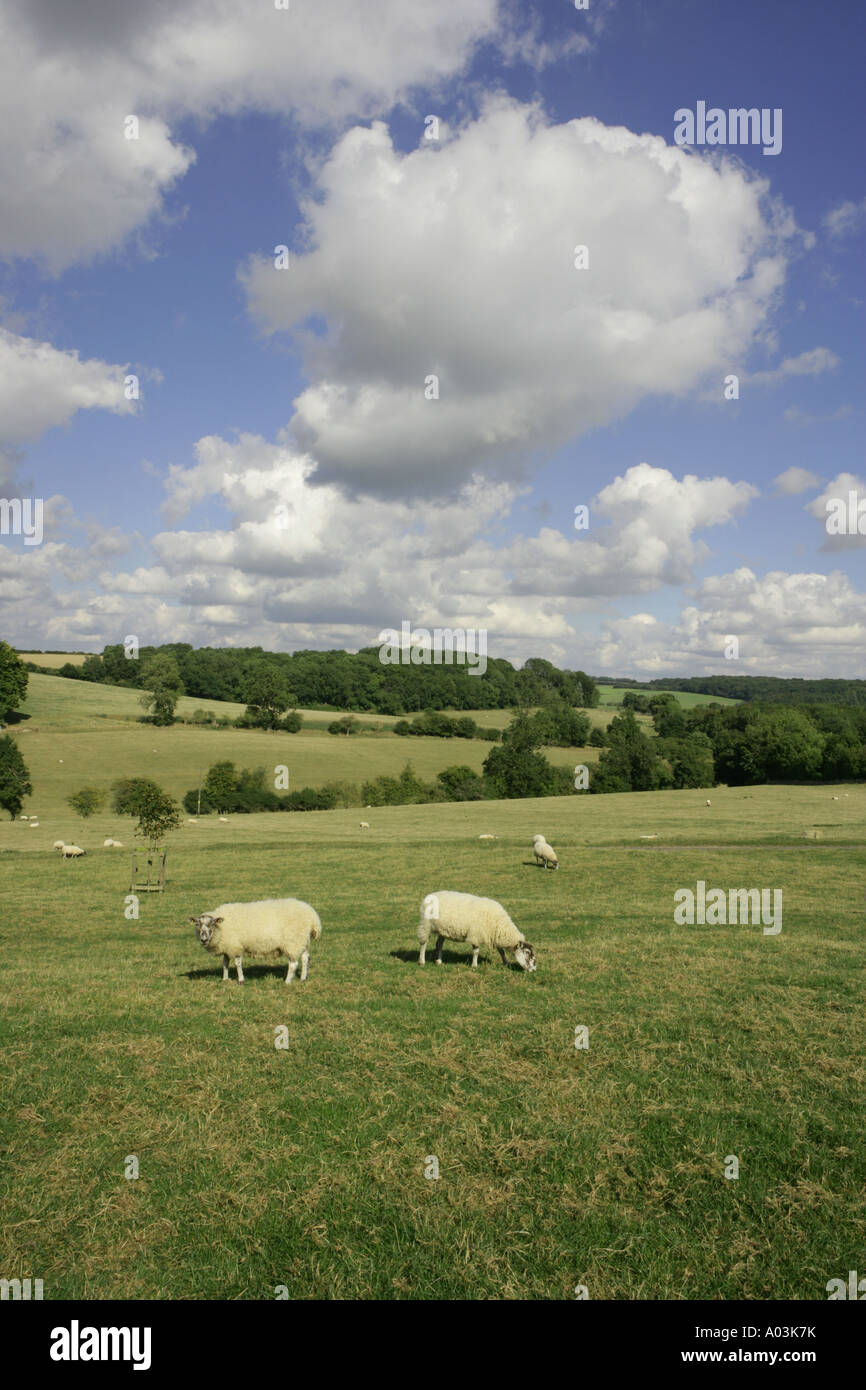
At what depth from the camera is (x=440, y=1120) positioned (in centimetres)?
841

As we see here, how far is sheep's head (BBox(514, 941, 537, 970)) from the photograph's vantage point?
14992 mm

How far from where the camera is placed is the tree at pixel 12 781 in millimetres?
64438

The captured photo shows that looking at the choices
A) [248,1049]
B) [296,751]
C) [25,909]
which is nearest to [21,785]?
[296,751]

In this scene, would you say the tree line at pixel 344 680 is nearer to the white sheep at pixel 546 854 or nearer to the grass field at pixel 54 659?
the grass field at pixel 54 659

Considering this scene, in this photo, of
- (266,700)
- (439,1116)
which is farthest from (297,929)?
(266,700)

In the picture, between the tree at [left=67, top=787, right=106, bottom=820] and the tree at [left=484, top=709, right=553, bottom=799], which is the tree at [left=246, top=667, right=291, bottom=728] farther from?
the tree at [left=67, top=787, right=106, bottom=820]

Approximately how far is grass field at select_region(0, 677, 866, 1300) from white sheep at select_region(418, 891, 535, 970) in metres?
0.59

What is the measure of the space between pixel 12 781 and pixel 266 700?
6022cm

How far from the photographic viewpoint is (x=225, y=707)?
136m

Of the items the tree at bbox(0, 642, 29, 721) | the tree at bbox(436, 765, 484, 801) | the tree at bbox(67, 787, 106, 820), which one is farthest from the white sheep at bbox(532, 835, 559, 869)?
the tree at bbox(0, 642, 29, 721)

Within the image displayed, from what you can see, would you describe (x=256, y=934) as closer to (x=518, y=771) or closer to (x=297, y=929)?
(x=297, y=929)

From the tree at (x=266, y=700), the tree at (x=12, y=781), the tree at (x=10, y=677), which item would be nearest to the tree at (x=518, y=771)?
the tree at (x=266, y=700)

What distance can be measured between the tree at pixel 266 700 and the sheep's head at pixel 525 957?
11212 centimetres
